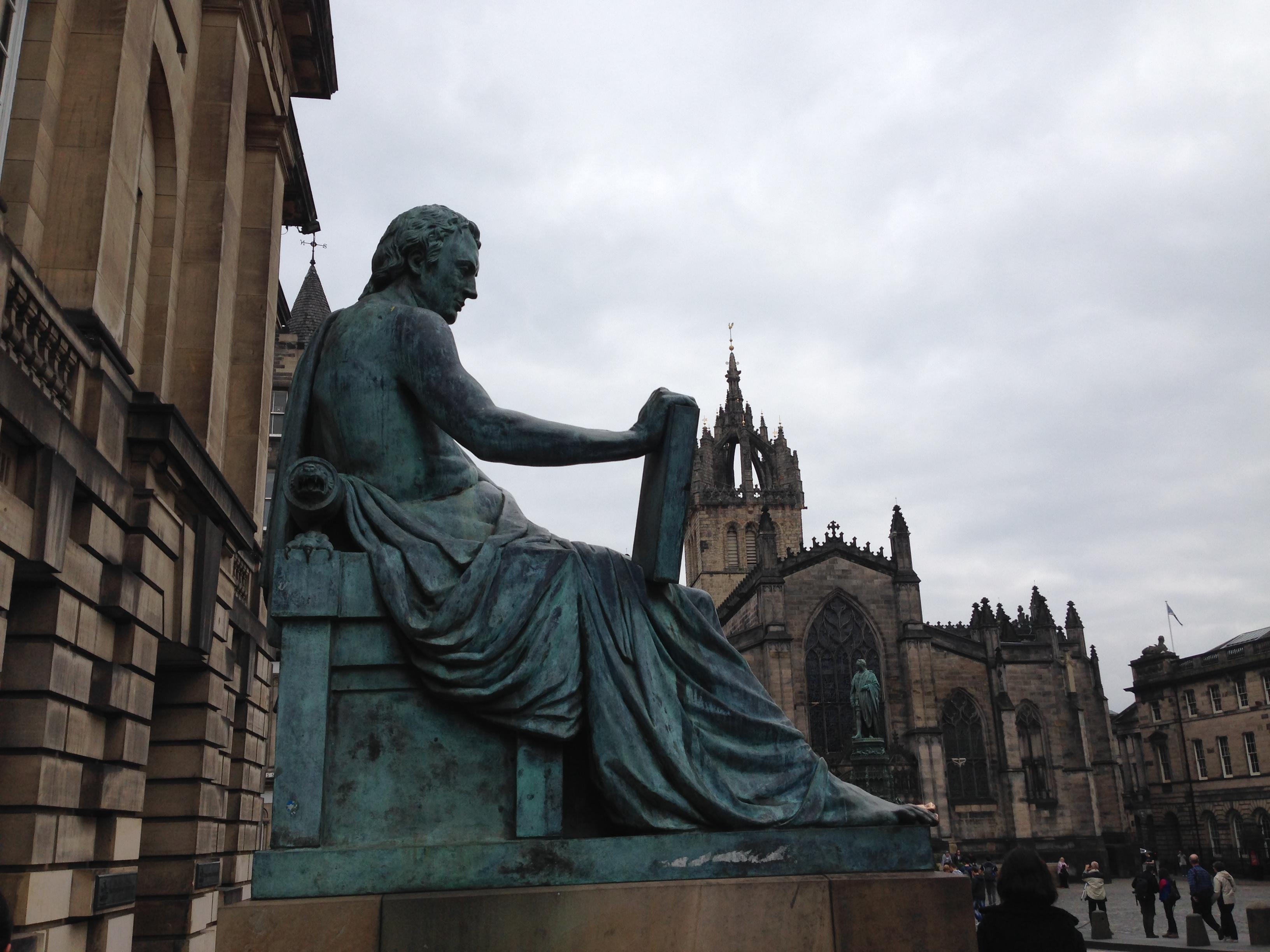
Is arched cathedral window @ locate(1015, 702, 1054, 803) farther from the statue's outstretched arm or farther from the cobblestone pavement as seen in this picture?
the statue's outstretched arm

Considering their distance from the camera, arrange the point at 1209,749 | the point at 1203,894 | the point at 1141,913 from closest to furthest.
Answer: the point at 1203,894 → the point at 1141,913 → the point at 1209,749

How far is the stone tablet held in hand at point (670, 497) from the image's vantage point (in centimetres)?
324

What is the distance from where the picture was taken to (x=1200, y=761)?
50.7 meters

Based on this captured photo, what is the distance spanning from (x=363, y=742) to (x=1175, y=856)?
195 feet

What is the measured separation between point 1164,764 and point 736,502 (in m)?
30.6

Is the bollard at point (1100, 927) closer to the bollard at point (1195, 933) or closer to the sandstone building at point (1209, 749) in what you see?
the bollard at point (1195, 933)

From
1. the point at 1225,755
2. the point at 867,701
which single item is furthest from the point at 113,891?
the point at 1225,755

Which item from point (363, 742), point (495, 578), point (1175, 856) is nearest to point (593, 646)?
point (495, 578)

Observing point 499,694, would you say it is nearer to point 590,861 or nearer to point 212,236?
point 590,861

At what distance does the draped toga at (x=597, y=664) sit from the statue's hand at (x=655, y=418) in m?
0.37

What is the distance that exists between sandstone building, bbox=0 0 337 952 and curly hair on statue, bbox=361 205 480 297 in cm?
451

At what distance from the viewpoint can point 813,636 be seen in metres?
49.8

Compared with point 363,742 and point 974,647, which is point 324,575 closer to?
point 363,742

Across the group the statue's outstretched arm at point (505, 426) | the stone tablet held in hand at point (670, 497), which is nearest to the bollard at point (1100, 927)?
the stone tablet held in hand at point (670, 497)
